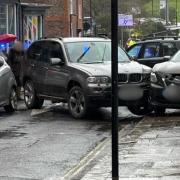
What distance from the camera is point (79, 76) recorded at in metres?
12.8

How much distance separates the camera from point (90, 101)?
12617 millimetres

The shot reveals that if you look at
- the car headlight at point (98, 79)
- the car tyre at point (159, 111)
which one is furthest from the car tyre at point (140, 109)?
the car headlight at point (98, 79)

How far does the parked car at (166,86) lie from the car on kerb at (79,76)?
0.45 meters

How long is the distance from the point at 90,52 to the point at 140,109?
1.76 meters

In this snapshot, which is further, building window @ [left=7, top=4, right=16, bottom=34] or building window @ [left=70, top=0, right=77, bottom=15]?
building window @ [left=70, top=0, right=77, bottom=15]

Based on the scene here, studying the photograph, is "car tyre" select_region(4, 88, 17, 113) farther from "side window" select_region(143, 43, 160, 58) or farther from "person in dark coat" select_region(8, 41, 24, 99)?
"side window" select_region(143, 43, 160, 58)

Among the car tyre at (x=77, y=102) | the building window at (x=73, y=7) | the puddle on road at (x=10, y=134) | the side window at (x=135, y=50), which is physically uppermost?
the building window at (x=73, y=7)

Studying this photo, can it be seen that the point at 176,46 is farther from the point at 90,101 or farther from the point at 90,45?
the point at 90,101

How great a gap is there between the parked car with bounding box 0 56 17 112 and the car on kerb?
552 millimetres

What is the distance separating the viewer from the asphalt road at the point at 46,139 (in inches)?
314

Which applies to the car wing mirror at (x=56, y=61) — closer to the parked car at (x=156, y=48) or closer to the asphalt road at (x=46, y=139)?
the asphalt road at (x=46, y=139)

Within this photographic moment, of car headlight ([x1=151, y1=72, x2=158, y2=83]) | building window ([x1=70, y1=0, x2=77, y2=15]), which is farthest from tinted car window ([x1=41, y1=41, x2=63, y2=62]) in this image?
building window ([x1=70, y1=0, x2=77, y2=15])

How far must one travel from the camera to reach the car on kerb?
41.4 ft

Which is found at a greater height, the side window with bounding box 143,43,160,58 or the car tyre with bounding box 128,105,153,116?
the side window with bounding box 143,43,160,58
